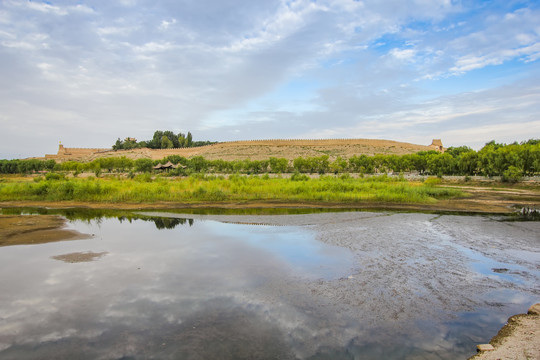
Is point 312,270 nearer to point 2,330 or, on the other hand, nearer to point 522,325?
point 522,325

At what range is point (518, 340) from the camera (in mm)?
4137

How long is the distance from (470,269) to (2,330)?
813cm

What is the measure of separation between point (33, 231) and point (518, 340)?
504 inches

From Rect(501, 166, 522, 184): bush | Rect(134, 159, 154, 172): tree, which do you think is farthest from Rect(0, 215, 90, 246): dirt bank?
Rect(134, 159, 154, 172): tree

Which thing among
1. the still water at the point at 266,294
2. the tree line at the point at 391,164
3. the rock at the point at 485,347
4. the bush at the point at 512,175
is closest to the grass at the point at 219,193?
the still water at the point at 266,294

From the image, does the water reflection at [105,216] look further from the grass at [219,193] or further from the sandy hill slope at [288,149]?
the sandy hill slope at [288,149]

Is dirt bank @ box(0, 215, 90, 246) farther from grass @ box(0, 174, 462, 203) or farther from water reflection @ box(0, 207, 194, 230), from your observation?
grass @ box(0, 174, 462, 203)

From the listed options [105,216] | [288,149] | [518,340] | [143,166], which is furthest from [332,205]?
[288,149]

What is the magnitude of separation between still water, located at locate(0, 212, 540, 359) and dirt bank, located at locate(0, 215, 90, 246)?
2.78 feet

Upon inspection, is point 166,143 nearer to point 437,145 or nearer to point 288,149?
point 288,149

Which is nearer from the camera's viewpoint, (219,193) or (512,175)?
(219,193)

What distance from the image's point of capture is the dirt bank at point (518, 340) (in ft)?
12.5

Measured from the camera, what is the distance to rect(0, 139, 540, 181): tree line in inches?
1209

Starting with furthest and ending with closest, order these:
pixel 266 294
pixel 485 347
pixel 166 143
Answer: pixel 166 143 → pixel 266 294 → pixel 485 347
